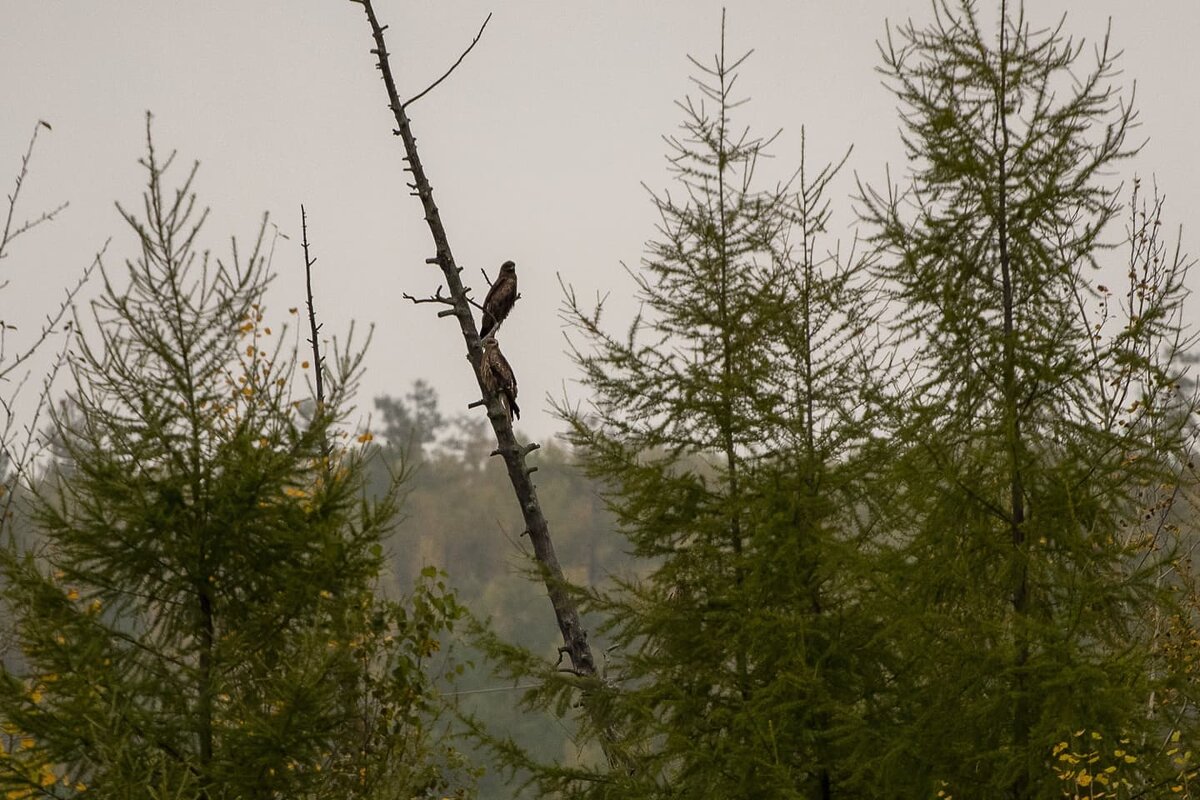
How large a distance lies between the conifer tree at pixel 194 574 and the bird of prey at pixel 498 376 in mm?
3519

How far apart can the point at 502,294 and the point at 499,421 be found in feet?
3.61

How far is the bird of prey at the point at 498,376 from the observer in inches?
458

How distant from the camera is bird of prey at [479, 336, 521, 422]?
11.6 meters

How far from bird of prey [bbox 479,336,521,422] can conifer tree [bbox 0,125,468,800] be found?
11.5 feet

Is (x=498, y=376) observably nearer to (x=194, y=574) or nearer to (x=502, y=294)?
(x=502, y=294)

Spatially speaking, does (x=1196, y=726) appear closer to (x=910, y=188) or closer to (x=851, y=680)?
(x=851, y=680)

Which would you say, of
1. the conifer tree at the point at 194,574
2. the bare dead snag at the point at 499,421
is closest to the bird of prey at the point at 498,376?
the bare dead snag at the point at 499,421

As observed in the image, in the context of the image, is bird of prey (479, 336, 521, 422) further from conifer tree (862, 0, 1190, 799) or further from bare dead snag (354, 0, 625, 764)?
conifer tree (862, 0, 1190, 799)

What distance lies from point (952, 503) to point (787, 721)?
178cm

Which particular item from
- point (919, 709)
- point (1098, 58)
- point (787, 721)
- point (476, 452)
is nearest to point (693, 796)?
point (787, 721)

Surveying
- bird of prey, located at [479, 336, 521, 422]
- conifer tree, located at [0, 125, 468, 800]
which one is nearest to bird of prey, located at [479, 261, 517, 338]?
bird of prey, located at [479, 336, 521, 422]

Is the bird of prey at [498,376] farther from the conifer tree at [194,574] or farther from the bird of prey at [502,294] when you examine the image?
the conifer tree at [194,574]

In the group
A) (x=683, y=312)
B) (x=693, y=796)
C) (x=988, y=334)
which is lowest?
(x=693, y=796)

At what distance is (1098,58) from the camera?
8117mm
